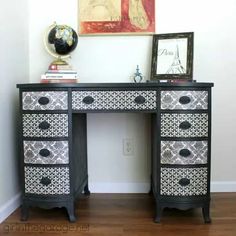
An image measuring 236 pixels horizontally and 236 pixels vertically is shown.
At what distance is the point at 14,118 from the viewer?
6.93 feet

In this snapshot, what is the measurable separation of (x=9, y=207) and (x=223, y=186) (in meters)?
1.54

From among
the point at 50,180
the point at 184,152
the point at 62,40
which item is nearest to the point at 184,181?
the point at 184,152

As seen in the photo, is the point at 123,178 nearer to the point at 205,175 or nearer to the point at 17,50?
the point at 205,175

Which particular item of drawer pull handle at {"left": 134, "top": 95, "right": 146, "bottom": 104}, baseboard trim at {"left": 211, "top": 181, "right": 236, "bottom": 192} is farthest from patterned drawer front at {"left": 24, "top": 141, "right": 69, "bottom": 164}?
baseboard trim at {"left": 211, "top": 181, "right": 236, "bottom": 192}

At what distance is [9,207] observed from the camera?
78.8 inches

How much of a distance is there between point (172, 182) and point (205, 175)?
0.66 feet

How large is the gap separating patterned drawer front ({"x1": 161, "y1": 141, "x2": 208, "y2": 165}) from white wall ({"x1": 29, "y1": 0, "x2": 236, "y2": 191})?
551 millimetres

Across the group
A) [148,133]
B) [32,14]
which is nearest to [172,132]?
[148,133]

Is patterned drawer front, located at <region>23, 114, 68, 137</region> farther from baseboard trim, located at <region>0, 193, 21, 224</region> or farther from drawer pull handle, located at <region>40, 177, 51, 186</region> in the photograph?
baseboard trim, located at <region>0, 193, 21, 224</region>

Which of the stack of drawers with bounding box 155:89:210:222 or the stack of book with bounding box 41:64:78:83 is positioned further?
the stack of book with bounding box 41:64:78:83

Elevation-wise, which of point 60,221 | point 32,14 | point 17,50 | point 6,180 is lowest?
point 60,221

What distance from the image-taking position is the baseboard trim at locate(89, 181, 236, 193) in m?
2.41

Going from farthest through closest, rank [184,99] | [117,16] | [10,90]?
1. [117,16]
2. [10,90]
3. [184,99]

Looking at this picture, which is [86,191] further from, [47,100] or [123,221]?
[47,100]
